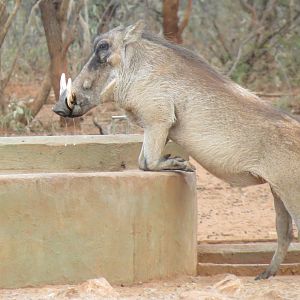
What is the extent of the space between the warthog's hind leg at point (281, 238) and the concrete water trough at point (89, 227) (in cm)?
60

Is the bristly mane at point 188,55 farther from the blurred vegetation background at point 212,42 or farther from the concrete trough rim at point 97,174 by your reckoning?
the blurred vegetation background at point 212,42

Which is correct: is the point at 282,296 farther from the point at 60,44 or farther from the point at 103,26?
the point at 103,26

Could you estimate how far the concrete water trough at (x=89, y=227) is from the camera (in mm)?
5770

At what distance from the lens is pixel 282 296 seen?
18.3ft

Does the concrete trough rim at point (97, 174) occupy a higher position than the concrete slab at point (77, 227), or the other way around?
the concrete trough rim at point (97, 174)

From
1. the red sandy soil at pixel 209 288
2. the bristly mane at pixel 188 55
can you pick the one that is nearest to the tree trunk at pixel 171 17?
the red sandy soil at pixel 209 288

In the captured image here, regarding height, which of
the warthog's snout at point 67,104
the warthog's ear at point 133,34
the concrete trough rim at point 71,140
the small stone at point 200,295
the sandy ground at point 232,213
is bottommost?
the small stone at point 200,295

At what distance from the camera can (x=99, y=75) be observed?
6.41m

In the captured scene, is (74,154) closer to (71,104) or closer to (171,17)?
A: (71,104)

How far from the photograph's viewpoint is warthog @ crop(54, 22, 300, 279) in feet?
19.9

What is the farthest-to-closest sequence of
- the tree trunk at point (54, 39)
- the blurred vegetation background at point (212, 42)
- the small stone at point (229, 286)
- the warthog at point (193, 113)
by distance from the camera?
the blurred vegetation background at point (212, 42) → the tree trunk at point (54, 39) → the warthog at point (193, 113) → the small stone at point (229, 286)

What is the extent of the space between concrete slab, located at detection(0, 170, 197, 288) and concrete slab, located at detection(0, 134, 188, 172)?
908 mm

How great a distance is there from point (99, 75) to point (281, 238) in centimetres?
157

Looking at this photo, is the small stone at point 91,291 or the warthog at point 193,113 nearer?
the small stone at point 91,291
